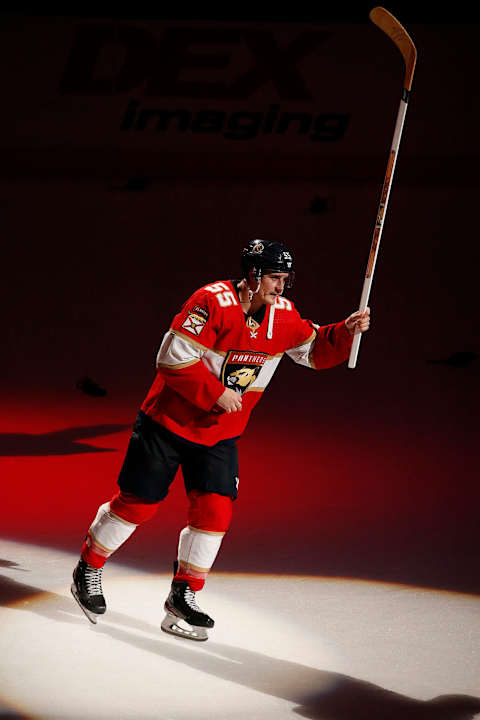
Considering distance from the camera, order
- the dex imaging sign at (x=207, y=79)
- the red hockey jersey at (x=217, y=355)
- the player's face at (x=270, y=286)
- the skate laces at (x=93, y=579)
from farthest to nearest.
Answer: the dex imaging sign at (x=207, y=79), the skate laces at (x=93, y=579), the player's face at (x=270, y=286), the red hockey jersey at (x=217, y=355)

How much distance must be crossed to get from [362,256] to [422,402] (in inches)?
130

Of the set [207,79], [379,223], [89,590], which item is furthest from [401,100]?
[207,79]

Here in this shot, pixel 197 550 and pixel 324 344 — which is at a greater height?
pixel 324 344

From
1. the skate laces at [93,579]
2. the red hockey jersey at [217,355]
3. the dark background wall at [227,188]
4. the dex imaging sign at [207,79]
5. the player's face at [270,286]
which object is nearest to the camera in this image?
the red hockey jersey at [217,355]

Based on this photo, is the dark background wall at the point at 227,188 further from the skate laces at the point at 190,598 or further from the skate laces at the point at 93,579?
the skate laces at the point at 190,598

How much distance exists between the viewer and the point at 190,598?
4262 millimetres

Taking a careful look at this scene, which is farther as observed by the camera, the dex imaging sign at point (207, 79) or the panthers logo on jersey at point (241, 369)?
the dex imaging sign at point (207, 79)

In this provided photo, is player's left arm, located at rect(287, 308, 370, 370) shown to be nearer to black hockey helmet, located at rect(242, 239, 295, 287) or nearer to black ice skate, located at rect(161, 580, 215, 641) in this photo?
black hockey helmet, located at rect(242, 239, 295, 287)

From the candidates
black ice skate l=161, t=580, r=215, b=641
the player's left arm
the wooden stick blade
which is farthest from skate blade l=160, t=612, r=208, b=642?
the wooden stick blade

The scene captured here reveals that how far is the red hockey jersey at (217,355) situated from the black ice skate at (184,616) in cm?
62

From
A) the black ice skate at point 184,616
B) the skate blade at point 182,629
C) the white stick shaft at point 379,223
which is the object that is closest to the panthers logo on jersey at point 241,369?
the white stick shaft at point 379,223

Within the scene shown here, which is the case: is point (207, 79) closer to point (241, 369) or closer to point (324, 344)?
point (324, 344)

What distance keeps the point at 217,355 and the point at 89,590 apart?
110 centimetres

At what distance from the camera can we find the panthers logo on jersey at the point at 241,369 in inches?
166
